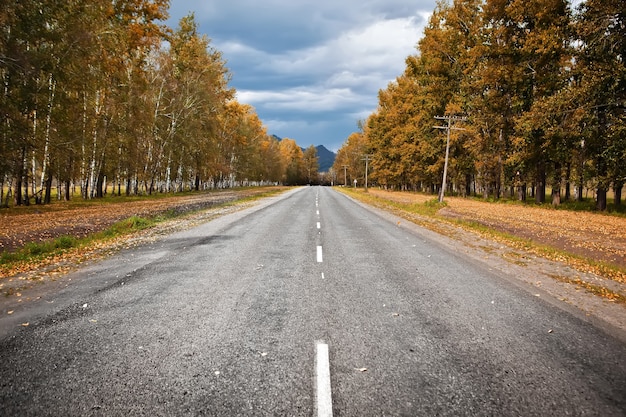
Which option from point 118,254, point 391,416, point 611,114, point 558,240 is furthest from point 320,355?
point 611,114

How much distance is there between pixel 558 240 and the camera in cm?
1283

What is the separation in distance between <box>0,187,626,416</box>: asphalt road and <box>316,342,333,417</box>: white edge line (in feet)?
0.05

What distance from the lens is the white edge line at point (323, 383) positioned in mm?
2779

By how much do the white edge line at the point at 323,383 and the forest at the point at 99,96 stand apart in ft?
60.8

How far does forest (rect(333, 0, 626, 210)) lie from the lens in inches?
828

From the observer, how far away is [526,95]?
30672 millimetres

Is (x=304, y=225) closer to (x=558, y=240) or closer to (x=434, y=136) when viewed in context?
(x=558, y=240)

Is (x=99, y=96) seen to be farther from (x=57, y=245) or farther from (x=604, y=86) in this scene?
(x=604, y=86)

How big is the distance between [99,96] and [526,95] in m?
37.0

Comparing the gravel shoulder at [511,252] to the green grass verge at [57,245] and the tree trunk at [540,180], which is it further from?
the tree trunk at [540,180]

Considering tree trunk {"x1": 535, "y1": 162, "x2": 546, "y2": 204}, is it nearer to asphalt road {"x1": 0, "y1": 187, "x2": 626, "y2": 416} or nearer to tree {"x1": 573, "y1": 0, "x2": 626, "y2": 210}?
tree {"x1": 573, "y1": 0, "x2": 626, "y2": 210}

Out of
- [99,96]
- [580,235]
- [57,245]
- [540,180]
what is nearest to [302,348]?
[57,245]

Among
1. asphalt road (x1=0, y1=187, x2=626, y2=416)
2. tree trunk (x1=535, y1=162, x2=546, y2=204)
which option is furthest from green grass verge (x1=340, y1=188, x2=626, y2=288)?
tree trunk (x1=535, y1=162, x2=546, y2=204)

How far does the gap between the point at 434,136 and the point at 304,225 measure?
3436 cm
